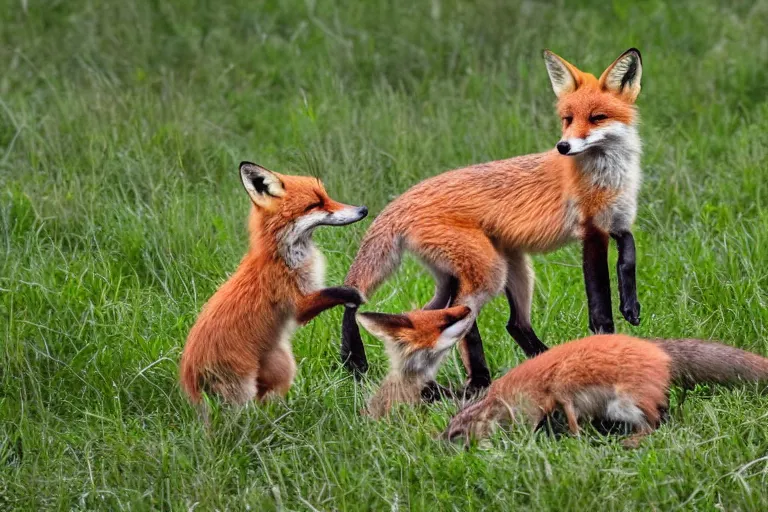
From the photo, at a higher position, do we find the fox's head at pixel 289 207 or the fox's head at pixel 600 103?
the fox's head at pixel 600 103

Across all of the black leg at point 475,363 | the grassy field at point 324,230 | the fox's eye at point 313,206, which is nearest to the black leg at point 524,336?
the grassy field at point 324,230

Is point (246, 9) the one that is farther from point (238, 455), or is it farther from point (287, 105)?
point (238, 455)

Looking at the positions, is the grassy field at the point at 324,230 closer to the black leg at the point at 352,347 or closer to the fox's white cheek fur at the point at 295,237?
the black leg at the point at 352,347

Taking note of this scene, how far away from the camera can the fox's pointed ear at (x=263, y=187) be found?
18.5 feet

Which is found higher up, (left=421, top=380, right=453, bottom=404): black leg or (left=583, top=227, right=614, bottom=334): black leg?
(left=583, top=227, right=614, bottom=334): black leg

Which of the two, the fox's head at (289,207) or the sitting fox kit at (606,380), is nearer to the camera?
the sitting fox kit at (606,380)

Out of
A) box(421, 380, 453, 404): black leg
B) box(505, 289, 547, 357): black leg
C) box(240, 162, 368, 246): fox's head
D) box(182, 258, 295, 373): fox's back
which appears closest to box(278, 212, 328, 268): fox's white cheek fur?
box(240, 162, 368, 246): fox's head

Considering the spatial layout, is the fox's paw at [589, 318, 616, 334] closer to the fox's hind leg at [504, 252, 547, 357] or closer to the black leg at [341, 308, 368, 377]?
the fox's hind leg at [504, 252, 547, 357]

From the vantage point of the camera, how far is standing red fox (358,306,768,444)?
5.07m

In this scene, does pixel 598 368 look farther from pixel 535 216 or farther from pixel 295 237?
pixel 295 237

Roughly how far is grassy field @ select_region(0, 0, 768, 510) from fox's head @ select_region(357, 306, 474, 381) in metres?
0.31

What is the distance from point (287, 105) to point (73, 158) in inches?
81.1

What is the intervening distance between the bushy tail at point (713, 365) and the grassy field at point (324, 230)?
11 cm

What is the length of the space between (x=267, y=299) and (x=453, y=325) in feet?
3.10
